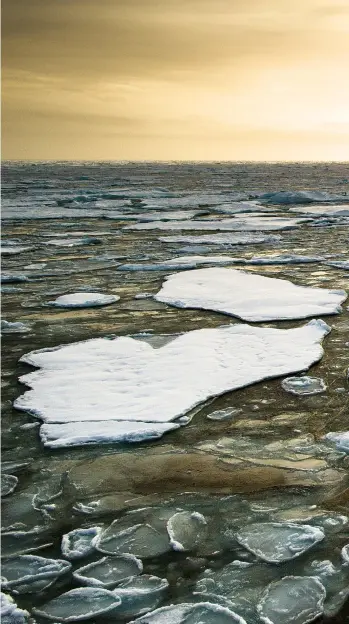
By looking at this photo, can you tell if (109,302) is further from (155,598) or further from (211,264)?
(155,598)

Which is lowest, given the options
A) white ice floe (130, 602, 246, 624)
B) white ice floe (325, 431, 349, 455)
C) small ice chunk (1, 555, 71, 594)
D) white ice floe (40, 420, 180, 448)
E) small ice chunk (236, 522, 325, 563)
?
small ice chunk (1, 555, 71, 594)

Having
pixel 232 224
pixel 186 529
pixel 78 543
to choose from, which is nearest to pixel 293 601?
pixel 186 529

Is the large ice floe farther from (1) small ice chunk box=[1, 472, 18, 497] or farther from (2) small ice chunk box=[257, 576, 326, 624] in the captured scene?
(2) small ice chunk box=[257, 576, 326, 624]

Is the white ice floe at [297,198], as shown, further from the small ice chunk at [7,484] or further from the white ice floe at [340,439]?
the small ice chunk at [7,484]

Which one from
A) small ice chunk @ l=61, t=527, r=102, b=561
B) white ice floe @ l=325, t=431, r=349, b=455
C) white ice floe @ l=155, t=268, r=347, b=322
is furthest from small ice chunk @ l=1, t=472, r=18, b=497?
white ice floe @ l=155, t=268, r=347, b=322

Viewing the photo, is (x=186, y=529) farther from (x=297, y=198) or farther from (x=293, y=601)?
(x=297, y=198)

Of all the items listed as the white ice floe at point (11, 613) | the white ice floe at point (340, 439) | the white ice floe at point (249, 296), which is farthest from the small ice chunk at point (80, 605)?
the white ice floe at point (249, 296)
